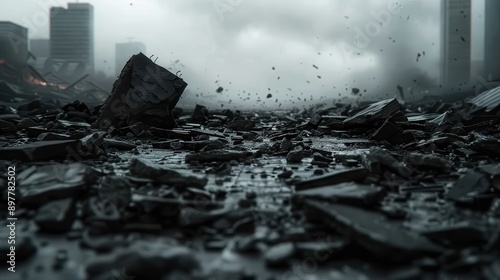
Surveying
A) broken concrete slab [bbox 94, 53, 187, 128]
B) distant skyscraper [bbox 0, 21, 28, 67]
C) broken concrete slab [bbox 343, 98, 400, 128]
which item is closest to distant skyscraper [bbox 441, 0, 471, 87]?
→ distant skyscraper [bbox 0, 21, 28, 67]

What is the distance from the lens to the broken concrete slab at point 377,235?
1.56 meters

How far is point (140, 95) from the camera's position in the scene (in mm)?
7352

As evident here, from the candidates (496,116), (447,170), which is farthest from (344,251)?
(496,116)

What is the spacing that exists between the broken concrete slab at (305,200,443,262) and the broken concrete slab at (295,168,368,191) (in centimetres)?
72

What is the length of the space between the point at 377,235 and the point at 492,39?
113ft

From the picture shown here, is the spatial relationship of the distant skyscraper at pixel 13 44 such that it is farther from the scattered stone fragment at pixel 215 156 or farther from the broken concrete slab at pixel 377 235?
the broken concrete slab at pixel 377 235

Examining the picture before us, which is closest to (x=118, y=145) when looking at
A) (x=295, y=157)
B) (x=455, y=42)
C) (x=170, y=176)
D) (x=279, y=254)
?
(x=295, y=157)

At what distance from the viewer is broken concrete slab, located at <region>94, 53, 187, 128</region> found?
7.32 metres

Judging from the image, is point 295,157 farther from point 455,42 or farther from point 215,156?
point 455,42

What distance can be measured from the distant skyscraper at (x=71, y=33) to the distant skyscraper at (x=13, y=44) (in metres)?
50.2

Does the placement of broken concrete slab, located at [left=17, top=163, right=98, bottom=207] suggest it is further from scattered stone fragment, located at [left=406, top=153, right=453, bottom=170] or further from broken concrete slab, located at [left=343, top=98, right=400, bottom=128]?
broken concrete slab, located at [left=343, top=98, right=400, bottom=128]

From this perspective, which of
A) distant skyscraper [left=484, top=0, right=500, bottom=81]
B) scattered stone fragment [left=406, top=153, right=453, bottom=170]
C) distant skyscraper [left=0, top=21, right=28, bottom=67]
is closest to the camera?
scattered stone fragment [left=406, top=153, right=453, bottom=170]

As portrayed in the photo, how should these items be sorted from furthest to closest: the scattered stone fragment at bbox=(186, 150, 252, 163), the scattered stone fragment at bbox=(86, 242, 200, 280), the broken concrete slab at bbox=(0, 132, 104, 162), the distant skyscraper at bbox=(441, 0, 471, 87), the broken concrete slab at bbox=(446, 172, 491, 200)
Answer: the distant skyscraper at bbox=(441, 0, 471, 87) < the scattered stone fragment at bbox=(186, 150, 252, 163) < the broken concrete slab at bbox=(0, 132, 104, 162) < the broken concrete slab at bbox=(446, 172, 491, 200) < the scattered stone fragment at bbox=(86, 242, 200, 280)

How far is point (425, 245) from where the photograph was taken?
5.37 ft
